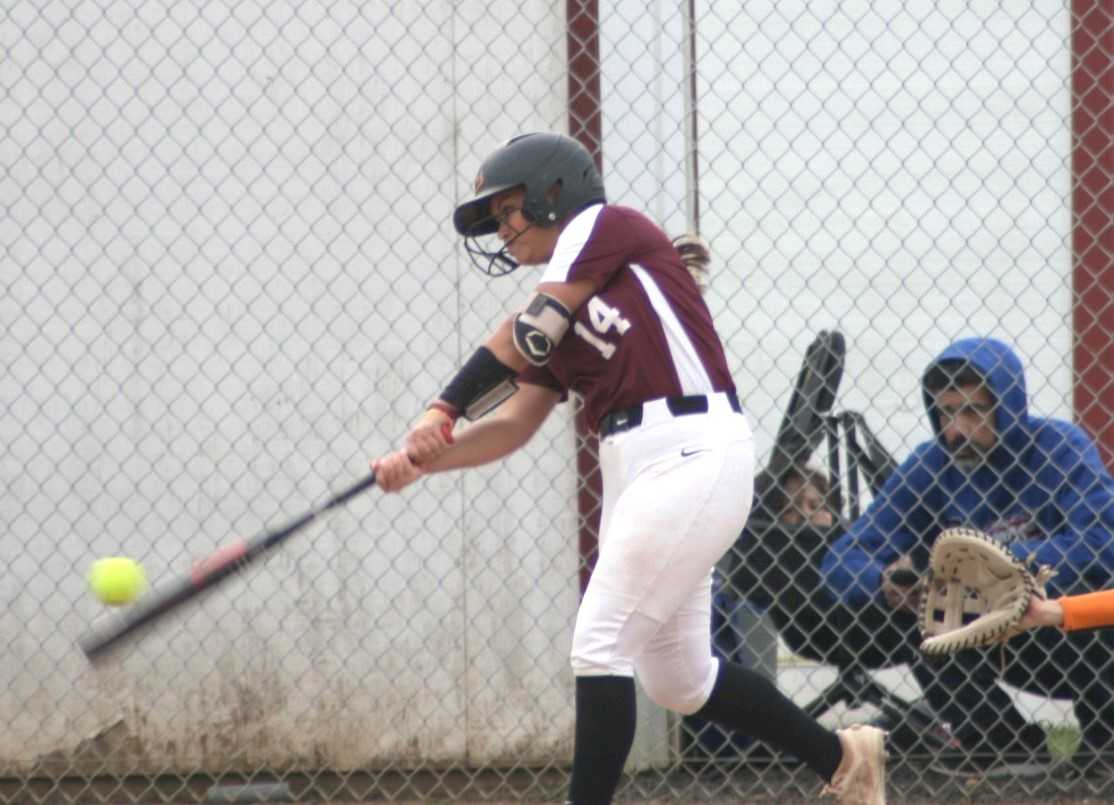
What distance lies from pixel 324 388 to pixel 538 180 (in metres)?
1.63

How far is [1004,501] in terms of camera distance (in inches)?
199

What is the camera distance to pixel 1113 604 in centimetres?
388

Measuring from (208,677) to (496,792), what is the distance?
0.93 metres

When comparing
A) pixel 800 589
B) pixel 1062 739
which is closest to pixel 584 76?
pixel 800 589

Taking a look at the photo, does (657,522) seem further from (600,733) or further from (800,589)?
(800,589)

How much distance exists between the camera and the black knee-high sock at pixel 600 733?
356cm

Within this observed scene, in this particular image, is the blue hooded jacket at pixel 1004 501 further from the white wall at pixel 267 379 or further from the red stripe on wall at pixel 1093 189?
the white wall at pixel 267 379

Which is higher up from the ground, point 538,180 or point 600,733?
point 538,180

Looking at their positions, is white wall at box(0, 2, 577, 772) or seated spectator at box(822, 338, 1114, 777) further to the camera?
white wall at box(0, 2, 577, 772)

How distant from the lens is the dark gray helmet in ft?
12.3

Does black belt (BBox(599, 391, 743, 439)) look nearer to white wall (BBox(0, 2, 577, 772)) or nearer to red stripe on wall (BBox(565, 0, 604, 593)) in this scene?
red stripe on wall (BBox(565, 0, 604, 593))

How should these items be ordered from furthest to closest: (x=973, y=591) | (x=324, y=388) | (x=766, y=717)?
1. (x=324, y=388)
2. (x=973, y=591)
3. (x=766, y=717)

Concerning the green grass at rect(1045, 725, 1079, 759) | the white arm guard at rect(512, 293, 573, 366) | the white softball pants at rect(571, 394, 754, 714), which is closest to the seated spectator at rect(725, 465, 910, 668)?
the green grass at rect(1045, 725, 1079, 759)

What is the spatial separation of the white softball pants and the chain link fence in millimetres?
1540
